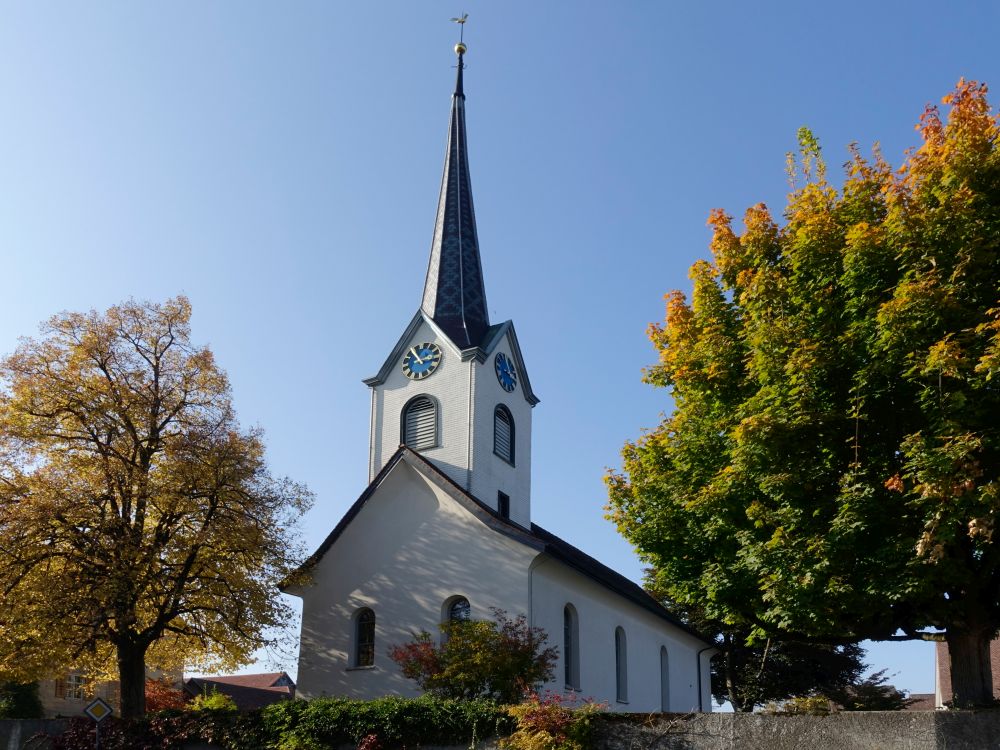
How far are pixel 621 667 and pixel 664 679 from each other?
5.77 m

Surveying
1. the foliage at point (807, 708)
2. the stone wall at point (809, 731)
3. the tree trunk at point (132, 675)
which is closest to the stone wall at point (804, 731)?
the stone wall at point (809, 731)

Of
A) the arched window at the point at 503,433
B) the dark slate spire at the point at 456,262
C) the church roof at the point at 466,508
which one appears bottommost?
the church roof at the point at 466,508

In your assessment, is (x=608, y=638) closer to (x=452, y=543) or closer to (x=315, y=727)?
(x=452, y=543)

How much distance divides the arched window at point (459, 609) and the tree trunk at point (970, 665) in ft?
47.1

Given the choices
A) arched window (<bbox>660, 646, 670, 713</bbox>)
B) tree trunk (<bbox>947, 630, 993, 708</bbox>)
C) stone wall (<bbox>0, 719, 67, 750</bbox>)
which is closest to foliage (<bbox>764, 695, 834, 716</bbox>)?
tree trunk (<bbox>947, 630, 993, 708</bbox>)

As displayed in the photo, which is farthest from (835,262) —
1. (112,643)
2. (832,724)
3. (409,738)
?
(112,643)

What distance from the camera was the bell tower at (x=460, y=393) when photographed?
3278 cm

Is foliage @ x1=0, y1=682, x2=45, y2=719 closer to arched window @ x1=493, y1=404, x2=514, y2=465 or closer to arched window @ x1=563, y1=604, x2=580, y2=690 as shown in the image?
arched window @ x1=493, y1=404, x2=514, y2=465

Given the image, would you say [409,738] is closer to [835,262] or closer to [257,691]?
[835,262]

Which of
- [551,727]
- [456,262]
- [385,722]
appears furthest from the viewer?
[456,262]

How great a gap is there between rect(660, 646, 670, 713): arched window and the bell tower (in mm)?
9311

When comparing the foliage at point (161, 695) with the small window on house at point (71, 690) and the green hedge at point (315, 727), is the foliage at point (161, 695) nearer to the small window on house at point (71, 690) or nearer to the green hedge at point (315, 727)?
the small window on house at point (71, 690)

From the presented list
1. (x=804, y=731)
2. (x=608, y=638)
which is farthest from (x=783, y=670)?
(x=804, y=731)

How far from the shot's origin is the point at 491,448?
109 feet
